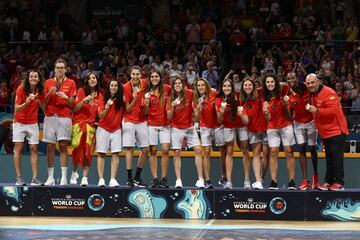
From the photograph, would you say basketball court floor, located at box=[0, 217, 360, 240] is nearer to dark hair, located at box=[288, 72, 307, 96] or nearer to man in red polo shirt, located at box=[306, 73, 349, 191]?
man in red polo shirt, located at box=[306, 73, 349, 191]

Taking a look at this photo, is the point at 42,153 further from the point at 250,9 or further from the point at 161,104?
the point at 250,9

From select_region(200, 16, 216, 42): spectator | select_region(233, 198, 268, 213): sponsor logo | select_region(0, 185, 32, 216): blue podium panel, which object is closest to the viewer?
select_region(233, 198, 268, 213): sponsor logo

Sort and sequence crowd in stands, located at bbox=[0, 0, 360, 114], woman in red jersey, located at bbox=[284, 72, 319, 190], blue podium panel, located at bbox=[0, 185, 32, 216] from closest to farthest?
woman in red jersey, located at bbox=[284, 72, 319, 190], blue podium panel, located at bbox=[0, 185, 32, 216], crowd in stands, located at bbox=[0, 0, 360, 114]

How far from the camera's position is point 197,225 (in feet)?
51.2

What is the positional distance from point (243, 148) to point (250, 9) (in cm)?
1099

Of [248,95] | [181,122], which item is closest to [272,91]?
[248,95]

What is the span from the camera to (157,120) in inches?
658

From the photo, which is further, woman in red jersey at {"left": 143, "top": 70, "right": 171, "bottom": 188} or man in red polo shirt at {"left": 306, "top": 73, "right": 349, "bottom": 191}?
woman in red jersey at {"left": 143, "top": 70, "right": 171, "bottom": 188}

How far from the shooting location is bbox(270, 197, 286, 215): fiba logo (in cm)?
1628

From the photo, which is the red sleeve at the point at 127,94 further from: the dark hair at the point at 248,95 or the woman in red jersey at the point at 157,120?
the dark hair at the point at 248,95

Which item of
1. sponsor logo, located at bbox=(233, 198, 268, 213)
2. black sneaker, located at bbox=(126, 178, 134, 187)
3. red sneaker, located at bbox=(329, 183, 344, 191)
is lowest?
sponsor logo, located at bbox=(233, 198, 268, 213)

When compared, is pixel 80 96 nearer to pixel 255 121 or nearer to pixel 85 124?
pixel 85 124

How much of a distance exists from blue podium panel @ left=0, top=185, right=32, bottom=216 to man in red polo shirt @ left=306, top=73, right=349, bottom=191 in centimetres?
528

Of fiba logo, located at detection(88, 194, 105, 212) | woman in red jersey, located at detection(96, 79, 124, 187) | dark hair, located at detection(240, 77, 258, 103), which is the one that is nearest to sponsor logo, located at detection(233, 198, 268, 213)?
dark hair, located at detection(240, 77, 258, 103)
